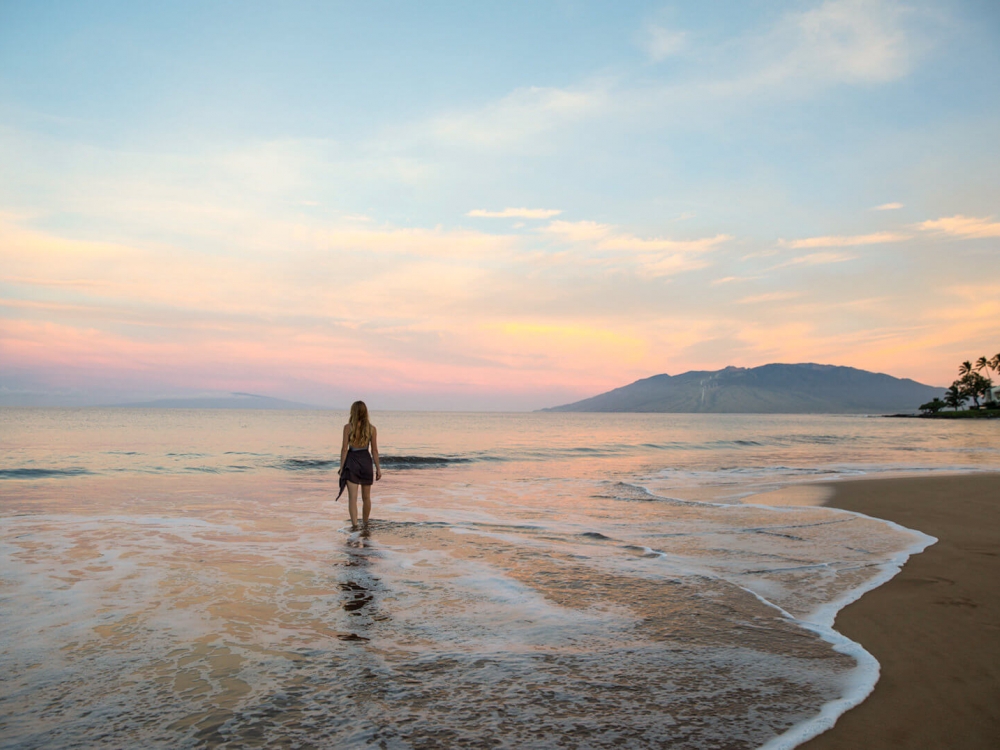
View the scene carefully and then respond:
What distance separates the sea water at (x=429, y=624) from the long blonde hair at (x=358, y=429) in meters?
1.75

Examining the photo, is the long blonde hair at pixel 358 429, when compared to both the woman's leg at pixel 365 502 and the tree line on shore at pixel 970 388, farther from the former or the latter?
the tree line on shore at pixel 970 388

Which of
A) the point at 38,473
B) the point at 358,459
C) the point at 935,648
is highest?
the point at 358,459

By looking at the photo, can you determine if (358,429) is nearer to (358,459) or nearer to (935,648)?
(358,459)

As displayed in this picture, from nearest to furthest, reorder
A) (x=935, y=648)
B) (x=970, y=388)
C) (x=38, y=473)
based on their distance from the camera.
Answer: (x=935, y=648), (x=38, y=473), (x=970, y=388)

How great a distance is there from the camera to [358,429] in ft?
41.2

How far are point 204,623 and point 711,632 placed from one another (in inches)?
200

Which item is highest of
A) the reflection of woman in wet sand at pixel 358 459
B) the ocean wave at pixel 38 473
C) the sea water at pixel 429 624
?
the reflection of woman in wet sand at pixel 358 459

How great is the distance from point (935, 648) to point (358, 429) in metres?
10.2

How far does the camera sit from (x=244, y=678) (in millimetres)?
4578

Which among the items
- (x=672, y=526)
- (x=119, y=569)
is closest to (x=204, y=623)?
(x=119, y=569)

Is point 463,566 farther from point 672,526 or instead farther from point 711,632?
point 672,526

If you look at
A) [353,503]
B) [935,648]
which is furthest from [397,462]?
[935,648]

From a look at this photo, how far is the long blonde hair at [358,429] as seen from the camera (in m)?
12.4

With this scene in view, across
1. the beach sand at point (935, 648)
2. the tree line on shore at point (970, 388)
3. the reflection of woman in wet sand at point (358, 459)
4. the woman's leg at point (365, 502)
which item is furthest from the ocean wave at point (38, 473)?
the tree line on shore at point (970, 388)
